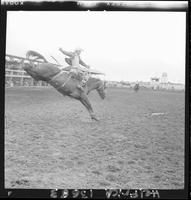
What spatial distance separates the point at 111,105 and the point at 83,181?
31.1 inches

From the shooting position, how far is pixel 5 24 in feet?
8.41

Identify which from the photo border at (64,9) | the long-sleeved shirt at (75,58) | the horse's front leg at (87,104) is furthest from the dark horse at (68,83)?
the photo border at (64,9)

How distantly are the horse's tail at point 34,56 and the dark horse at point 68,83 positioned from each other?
0.20 feet

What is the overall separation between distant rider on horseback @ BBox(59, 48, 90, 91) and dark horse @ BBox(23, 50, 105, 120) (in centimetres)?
4

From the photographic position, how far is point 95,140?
8.54 feet

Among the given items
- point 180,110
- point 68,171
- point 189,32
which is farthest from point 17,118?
point 189,32

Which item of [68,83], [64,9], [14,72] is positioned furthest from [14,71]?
[64,9]

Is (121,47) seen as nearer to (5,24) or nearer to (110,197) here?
(5,24)

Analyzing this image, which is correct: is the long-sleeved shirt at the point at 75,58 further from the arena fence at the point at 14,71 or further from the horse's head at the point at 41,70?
the arena fence at the point at 14,71

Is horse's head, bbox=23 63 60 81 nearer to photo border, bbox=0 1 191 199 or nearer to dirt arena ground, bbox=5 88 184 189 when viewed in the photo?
dirt arena ground, bbox=5 88 184 189

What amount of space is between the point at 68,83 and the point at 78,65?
207 mm

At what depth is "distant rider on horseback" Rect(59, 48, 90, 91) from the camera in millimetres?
2592

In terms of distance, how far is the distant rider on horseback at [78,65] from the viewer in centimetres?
259

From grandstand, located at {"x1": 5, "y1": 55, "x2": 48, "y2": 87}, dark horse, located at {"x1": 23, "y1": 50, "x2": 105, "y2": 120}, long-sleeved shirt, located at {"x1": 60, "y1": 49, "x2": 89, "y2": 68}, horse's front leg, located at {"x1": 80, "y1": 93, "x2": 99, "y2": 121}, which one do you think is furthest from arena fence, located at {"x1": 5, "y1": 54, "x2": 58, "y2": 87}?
horse's front leg, located at {"x1": 80, "y1": 93, "x2": 99, "y2": 121}
